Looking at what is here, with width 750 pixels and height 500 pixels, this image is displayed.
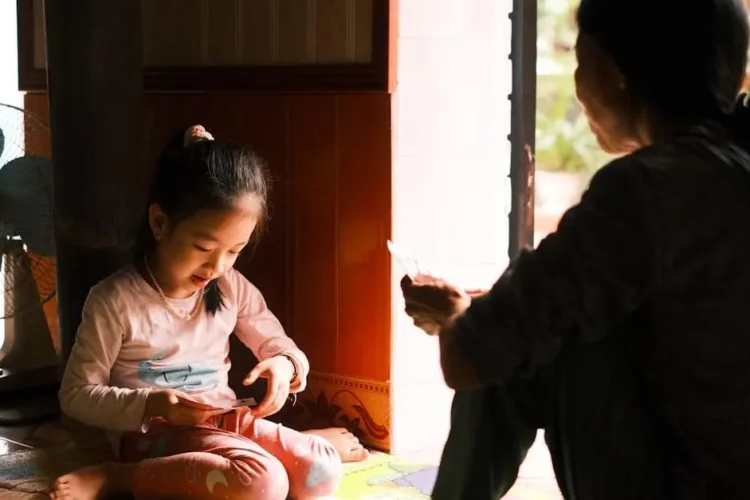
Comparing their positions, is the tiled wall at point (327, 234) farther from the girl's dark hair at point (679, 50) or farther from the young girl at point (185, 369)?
the girl's dark hair at point (679, 50)

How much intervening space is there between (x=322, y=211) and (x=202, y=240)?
1.37 feet

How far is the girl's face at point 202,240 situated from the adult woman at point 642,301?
788mm

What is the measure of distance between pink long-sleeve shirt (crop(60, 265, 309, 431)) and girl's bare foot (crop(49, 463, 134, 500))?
0.08 metres

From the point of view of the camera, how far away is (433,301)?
137 cm

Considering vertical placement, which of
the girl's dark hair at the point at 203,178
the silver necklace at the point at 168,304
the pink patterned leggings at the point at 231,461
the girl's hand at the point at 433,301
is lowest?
the pink patterned leggings at the point at 231,461

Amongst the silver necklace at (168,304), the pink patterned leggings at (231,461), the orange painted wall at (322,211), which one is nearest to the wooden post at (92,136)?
the orange painted wall at (322,211)

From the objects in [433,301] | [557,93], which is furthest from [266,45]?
[433,301]

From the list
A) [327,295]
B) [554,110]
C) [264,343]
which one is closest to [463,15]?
[554,110]

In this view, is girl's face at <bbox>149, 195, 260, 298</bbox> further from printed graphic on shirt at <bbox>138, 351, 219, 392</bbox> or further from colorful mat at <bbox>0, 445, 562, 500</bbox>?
colorful mat at <bbox>0, 445, 562, 500</bbox>

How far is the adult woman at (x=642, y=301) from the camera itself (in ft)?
3.78

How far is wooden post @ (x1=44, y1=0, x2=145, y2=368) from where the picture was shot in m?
2.21

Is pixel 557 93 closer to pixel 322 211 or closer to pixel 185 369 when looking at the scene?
pixel 322 211

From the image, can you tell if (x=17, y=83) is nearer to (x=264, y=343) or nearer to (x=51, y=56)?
(x=51, y=56)

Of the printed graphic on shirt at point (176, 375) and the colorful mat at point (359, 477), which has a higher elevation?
the printed graphic on shirt at point (176, 375)
